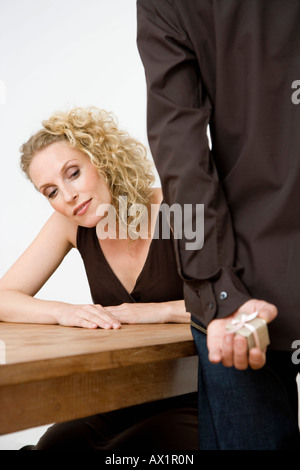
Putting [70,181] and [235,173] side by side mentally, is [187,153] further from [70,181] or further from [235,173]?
[70,181]

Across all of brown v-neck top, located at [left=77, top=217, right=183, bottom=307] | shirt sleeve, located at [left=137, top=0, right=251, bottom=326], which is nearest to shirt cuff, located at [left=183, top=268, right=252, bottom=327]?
shirt sleeve, located at [left=137, top=0, right=251, bottom=326]

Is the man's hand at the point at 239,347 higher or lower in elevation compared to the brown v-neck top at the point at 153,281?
higher

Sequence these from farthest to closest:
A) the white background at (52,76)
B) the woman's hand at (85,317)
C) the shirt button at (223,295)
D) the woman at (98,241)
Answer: the white background at (52,76), the woman at (98,241), the woman's hand at (85,317), the shirt button at (223,295)

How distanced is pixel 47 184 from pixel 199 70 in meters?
0.89

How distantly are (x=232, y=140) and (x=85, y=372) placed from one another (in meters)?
0.49

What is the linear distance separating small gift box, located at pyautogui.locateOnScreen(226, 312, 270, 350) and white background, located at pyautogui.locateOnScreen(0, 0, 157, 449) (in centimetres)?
263

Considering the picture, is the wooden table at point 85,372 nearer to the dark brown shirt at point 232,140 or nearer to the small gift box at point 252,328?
the dark brown shirt at point 232,140

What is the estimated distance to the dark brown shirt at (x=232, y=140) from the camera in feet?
2.95

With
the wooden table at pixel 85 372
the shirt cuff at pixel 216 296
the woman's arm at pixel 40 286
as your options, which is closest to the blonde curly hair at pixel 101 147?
the woman's arm at pixel 40 286

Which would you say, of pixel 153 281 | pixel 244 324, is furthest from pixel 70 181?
pixel 244 324

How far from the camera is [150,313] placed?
1.58 m
